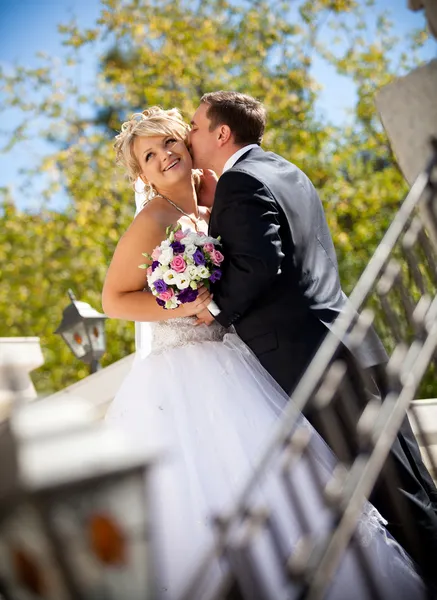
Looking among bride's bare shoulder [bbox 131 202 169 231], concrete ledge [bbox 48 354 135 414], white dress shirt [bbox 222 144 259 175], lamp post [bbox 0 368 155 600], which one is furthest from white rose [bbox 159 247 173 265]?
concrete ledge [bbox 48 354 135 414]

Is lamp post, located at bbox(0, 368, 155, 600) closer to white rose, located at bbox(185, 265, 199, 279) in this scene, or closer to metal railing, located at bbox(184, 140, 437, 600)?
metal railing, located at bbox(184, 140, 437, 600)

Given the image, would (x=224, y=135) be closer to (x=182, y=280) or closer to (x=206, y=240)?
(x=206, y=240)

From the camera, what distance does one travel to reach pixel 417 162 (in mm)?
4688

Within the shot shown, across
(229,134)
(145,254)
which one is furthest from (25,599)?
(229,134)

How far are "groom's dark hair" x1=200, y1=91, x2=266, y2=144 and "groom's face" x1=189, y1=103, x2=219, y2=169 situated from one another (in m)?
0.03

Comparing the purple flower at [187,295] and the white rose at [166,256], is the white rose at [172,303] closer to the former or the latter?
the purple flower at [187,295]

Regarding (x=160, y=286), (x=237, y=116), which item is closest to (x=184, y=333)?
(x=160, y=286)

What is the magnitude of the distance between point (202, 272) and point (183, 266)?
0.33ft

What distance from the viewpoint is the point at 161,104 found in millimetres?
11797

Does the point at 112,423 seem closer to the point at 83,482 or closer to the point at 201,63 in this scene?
the point at 83,482

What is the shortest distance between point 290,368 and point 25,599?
6.14ft

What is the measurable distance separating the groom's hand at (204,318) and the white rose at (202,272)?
327 mm

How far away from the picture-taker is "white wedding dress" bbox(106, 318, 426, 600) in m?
2.96

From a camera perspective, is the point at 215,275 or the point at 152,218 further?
the point at 152,218
